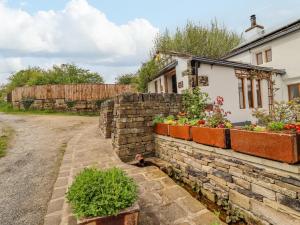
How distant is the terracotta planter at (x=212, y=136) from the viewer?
Result: 104 inches

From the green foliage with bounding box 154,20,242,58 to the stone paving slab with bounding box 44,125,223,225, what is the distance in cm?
1460

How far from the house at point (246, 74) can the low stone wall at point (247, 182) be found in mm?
5517

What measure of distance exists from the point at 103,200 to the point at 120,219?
25 cm

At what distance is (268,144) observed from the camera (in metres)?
2.04

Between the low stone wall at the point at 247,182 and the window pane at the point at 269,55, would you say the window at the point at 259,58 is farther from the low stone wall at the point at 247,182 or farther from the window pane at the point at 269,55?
the low stone wall at the point at 247,182

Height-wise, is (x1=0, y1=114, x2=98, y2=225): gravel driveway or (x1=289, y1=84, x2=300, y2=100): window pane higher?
(x1=289, y1=84, x2=300, y2=100): window pane

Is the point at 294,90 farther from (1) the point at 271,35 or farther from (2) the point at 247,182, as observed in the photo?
(2) the point at 247,182

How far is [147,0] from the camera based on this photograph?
6.50 m

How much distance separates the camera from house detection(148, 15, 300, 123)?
8.73 meters

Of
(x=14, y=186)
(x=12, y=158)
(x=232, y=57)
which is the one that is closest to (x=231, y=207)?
(x=14, y=186)

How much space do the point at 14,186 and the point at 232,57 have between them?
15723 millimetres

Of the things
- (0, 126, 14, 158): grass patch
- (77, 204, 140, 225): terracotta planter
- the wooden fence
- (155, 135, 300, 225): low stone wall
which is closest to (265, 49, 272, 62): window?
the wooden fence

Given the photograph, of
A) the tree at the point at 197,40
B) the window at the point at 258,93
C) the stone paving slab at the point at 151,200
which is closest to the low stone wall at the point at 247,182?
the stone paving slab at the point at 151,200

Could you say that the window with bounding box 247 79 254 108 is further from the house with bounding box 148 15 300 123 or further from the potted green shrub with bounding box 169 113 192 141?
the potted green shrub with bounding box 169 113 192 141
